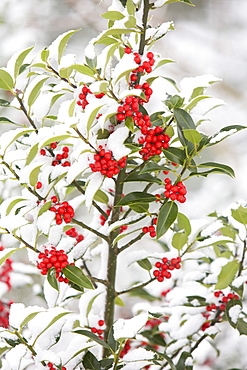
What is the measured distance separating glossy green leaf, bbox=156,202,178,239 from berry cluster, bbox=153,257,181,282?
0.15m

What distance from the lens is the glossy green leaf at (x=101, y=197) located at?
0.75 meters

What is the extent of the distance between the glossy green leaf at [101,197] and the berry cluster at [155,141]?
0.55 ft

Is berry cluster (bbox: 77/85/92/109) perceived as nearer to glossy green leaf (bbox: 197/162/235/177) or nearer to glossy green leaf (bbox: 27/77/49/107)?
glossy green leaf (bbox: 27/77/49/107)

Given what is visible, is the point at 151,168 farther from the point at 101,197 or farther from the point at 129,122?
the point at 101,197

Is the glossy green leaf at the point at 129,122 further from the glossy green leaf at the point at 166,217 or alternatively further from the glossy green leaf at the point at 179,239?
the glossy green leaf at the point at 179,239

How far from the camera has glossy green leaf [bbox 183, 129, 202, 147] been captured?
1.86ft

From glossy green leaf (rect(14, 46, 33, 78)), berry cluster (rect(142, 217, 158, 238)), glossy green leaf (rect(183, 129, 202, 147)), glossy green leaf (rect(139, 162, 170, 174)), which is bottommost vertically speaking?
berry cluster (rect(142, 217, 158, 238))

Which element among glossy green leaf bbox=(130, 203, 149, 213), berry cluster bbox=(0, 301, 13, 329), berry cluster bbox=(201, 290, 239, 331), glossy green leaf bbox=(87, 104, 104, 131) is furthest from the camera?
berry cluster bbox=(0, 301, 13, 329)

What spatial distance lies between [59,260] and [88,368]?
15 cm

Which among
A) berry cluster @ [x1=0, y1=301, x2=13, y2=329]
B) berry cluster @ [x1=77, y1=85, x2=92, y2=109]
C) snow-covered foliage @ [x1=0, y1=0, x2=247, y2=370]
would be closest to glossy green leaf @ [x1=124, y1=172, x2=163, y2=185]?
snow-covered foliage @ [x1=0, y1=0, x2=247, y2=370]

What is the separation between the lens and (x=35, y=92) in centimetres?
66

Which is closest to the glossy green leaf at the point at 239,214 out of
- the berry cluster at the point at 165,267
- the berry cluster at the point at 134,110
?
the berry cluster at the point at 165,267

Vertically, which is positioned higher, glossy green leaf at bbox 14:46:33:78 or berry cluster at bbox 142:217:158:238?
glossy green leaf at bbox 14:46:33:78

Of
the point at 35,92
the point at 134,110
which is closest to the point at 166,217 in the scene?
the point at 134,110
